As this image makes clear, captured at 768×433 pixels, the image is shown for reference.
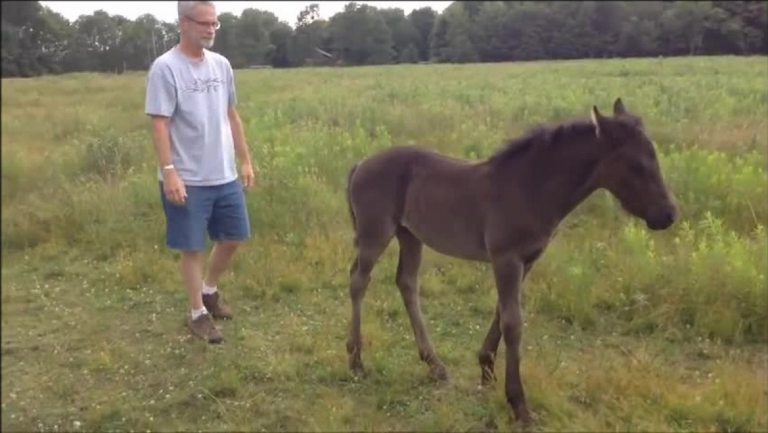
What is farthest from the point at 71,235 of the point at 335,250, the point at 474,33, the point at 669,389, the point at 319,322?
the point at 474,33

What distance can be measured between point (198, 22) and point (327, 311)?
237 cm

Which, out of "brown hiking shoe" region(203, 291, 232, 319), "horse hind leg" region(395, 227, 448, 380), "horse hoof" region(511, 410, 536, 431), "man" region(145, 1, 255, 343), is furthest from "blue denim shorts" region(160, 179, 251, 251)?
"horse hoof" region(511, 410, 536, 431)

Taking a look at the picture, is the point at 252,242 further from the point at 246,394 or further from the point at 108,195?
the point at 246,394

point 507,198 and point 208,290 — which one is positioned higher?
point 507,198

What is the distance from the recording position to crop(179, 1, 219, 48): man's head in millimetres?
4434

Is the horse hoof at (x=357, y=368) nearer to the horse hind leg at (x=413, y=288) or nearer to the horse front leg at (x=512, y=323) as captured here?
the horse hind leg at (x=413, y=288)

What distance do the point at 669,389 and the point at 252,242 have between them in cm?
417

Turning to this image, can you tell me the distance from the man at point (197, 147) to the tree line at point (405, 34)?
1.05 ft

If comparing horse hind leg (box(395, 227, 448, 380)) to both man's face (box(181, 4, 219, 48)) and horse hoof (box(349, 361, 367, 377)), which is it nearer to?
horse hoof (box(349, 361, 367, 377))

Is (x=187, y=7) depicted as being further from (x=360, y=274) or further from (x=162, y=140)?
(x=360, y=274)

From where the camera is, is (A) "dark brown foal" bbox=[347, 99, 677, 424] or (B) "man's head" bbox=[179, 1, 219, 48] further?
(B) "man's head" bbox=[179, 1, 219, 48]

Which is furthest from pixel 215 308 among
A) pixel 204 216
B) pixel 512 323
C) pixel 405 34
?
pixel 405 34

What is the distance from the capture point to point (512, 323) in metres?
3.97

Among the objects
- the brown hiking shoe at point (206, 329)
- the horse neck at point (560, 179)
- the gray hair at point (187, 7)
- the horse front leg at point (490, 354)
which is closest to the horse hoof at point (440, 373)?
the horse front leg at point (490, 354)
